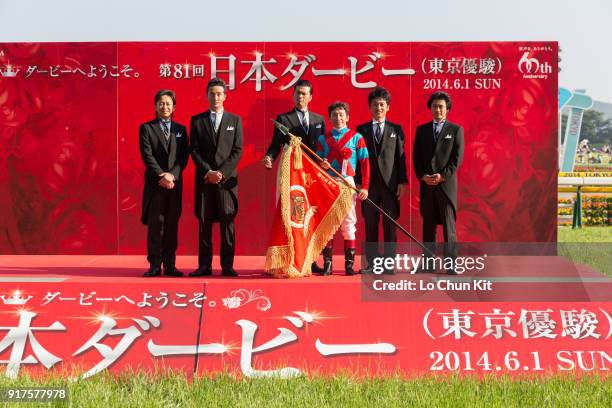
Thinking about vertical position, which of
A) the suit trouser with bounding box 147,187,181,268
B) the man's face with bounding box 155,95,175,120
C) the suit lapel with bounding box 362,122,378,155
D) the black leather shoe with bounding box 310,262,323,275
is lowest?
the black leather shoe with bounding box 310,262,323,275

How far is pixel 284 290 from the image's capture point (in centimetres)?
454

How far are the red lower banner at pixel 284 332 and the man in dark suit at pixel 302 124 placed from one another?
53.8 inches

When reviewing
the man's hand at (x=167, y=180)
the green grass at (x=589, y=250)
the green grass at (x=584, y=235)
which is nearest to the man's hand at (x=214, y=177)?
the man's hand at (x=167, y=180)

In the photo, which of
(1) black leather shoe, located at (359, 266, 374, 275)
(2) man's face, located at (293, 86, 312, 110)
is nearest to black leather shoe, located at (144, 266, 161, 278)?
(1) black leather shoe, located at (359, 266, 374, 275)

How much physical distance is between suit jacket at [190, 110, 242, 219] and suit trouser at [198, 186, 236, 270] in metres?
0.03

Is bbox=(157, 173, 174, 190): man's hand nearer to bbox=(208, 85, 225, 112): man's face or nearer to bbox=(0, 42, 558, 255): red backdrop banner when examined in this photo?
bbox=(208, 85, 225, 112): man's face

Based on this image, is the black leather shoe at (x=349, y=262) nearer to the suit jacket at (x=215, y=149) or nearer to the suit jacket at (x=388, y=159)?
the suit jacket at (x=388, y=159)

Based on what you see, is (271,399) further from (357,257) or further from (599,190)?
(599,190)

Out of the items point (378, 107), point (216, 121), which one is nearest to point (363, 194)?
point (378, 107)

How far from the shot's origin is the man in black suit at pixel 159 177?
18.4 feet

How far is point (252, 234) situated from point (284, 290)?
2755 millimetres

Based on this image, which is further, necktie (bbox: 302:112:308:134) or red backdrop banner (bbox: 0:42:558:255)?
red backdrop banner (bbox: 0:42:558:255)

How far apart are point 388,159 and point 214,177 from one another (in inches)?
48.7

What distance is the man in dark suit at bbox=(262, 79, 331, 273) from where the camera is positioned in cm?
573
